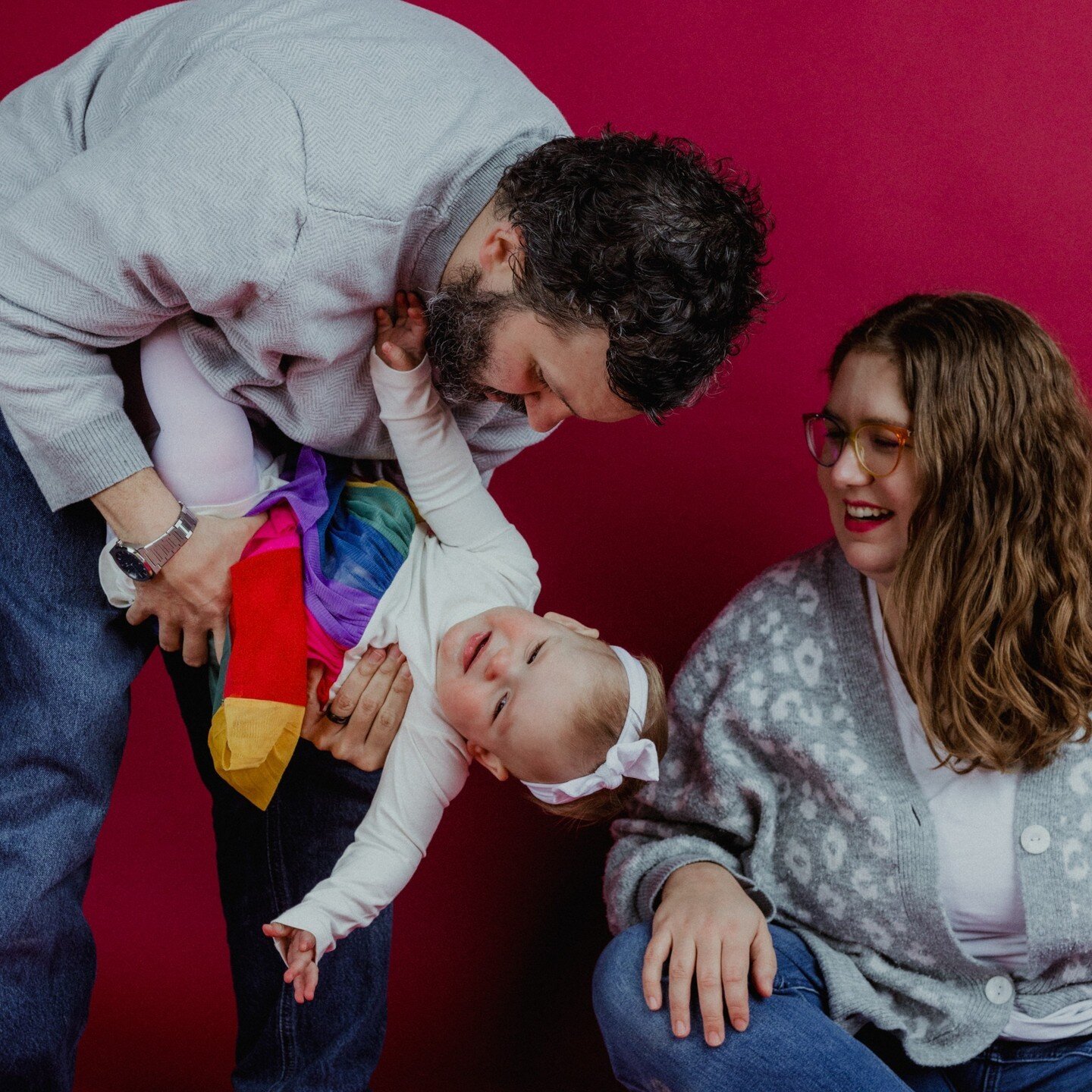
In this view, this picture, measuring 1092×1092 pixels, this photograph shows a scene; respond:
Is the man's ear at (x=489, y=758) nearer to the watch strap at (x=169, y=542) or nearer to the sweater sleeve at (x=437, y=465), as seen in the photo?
the sweater sleeve at (x=437, y=465)

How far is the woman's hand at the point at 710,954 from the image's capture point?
1.37m

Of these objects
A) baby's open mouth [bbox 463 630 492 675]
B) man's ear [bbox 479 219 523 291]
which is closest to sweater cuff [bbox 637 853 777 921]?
baby's open mouth [bbox 463 630 492 675]

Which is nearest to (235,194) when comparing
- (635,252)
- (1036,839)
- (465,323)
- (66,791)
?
(465,323)

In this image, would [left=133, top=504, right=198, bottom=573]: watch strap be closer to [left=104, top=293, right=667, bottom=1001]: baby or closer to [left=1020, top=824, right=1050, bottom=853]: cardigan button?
[left=104, top=293, right=667, bottom=1001]: baby

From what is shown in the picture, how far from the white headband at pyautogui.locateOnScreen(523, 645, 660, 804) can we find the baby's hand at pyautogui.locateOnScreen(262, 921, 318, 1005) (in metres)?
0.36

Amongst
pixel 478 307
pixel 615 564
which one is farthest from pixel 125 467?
pixel 615 564

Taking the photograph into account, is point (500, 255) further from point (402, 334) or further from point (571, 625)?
point (571, 625)

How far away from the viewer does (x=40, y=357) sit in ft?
3.97

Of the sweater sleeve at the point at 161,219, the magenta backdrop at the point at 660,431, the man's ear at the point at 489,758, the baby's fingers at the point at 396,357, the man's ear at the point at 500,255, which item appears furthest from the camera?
the magenta backdrop at the point at 660,431

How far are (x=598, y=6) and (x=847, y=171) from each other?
0.50 meters

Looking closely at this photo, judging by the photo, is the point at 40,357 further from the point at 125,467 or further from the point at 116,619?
the point at 116,619

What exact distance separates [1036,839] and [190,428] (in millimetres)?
1128

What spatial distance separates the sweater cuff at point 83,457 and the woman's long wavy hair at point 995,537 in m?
0.91

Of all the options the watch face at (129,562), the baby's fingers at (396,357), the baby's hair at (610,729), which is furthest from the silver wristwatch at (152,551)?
the baby's hair at (610,729)
